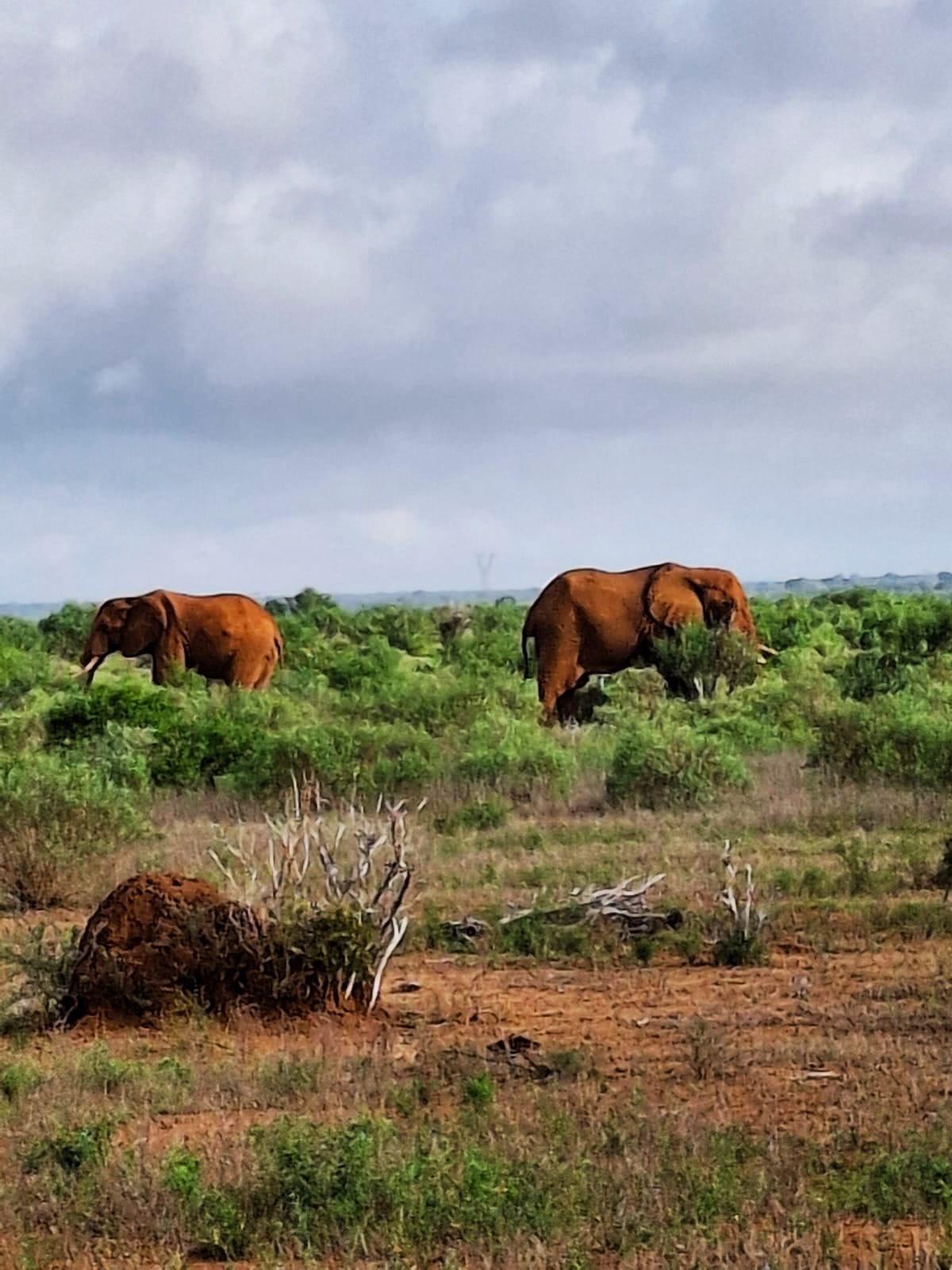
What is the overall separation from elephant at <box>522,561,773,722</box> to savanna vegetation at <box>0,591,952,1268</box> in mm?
4567

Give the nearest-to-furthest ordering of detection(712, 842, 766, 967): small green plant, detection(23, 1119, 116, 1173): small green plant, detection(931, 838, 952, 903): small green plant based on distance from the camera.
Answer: detection(23, 1119, 116, 1173): small green plant
detection(712, 842, 766, 967): small green plant
detection(931, 838, 952, 903): small green plant

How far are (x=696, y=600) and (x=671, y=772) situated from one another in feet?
32.6

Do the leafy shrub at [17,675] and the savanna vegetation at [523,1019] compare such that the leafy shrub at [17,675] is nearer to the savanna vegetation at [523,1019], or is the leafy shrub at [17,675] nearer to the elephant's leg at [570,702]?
the savanna vegetation at [523,1019]

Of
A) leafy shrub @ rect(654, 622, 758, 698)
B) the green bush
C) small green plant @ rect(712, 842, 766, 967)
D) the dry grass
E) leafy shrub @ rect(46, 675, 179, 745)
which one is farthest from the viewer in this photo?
leafy shrub @ rect(654, 622, 758, 698)

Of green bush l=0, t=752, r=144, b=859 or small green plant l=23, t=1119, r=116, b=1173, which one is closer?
small green plant l=23, t=1119, r=116, b=1173

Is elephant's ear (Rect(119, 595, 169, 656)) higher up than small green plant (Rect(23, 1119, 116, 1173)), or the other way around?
elephant's ear (Rect(119, 595, 169, 656))

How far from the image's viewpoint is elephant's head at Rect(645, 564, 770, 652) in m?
23.5

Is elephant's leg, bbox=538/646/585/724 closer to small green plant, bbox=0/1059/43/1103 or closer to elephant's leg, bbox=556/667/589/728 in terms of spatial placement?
elephant's leg, bbox=556/667/589/728

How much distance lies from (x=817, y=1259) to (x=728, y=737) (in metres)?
12.4

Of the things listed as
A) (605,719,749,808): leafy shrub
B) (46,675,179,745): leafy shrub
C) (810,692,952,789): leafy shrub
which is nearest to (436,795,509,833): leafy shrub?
(605,719,749,808): leafy shrub

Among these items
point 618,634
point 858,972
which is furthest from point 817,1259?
point 618,634

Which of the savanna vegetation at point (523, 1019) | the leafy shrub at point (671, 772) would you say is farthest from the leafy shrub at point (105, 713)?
the leafy shrub at point (671, 772)

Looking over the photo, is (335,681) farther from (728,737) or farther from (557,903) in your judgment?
(557,903)

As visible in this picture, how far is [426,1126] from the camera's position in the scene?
583 centimetres
